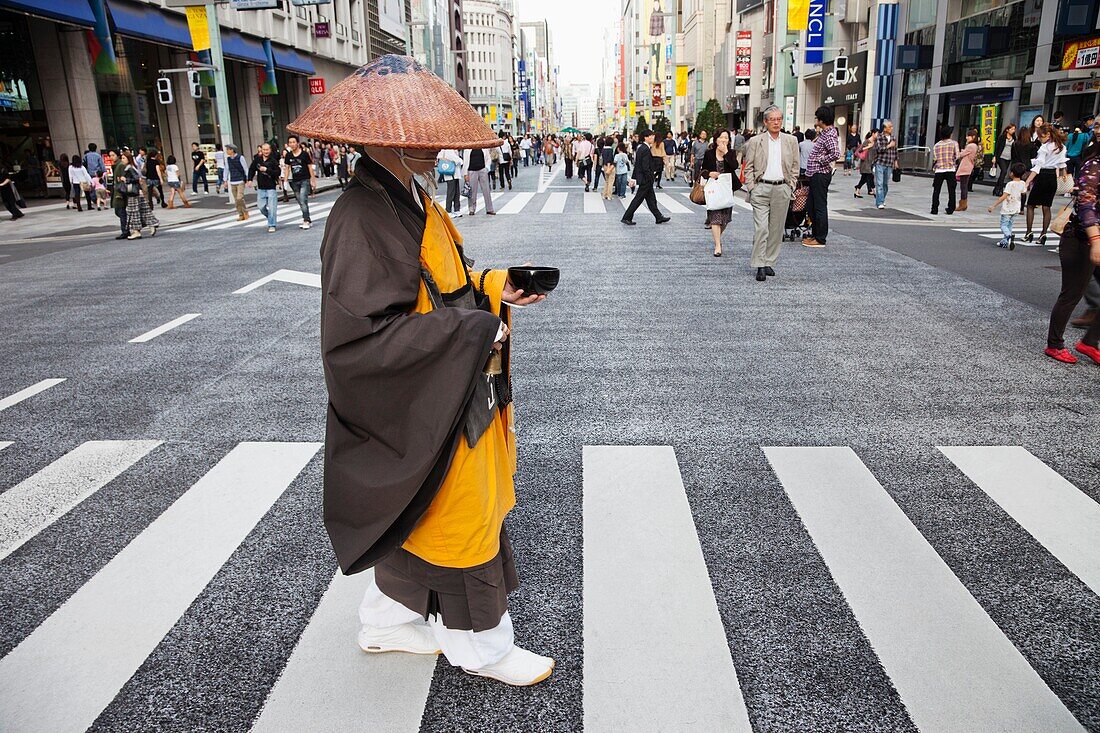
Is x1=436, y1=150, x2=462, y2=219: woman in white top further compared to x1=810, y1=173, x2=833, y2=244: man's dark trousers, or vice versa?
x1=436, y1=150, x2=462, y2=219: woman in white top

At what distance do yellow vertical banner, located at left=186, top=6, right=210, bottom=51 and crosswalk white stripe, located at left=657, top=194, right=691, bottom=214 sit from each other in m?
14.3

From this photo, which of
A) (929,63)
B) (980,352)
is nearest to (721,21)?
(929,63)

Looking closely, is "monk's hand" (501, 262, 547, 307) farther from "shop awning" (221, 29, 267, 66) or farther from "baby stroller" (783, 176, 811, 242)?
"shop awning" (221, 29, 267, 66)

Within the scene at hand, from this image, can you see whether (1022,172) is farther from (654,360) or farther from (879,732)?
(879,732)

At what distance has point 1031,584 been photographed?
10.5 feet

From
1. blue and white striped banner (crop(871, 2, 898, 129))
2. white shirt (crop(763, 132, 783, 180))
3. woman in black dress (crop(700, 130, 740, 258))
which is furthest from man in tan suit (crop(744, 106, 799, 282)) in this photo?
blue and white striped banner (crop(871, 2, 898, 129))

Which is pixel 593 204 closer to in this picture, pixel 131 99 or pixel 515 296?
pixel 131 99

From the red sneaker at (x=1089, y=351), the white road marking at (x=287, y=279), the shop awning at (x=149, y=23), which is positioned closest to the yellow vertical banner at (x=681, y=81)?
the shop awning at (x=149, y=23)

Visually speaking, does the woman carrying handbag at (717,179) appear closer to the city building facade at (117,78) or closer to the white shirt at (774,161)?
the white shirt at (774,161)

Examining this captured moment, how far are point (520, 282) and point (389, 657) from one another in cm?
139

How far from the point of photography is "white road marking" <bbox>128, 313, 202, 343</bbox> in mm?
7386

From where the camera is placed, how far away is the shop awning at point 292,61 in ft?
122

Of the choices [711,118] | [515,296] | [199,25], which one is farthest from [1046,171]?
[711,118]

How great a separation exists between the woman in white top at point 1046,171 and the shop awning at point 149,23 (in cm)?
2392
